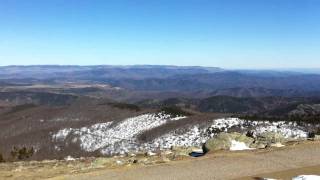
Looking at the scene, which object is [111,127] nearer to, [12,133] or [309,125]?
[12,133]

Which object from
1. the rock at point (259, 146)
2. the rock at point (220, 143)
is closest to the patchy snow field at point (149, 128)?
the rock at point (259, 146)

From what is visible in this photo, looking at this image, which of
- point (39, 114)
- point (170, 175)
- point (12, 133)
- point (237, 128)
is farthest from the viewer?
point (39, 114)

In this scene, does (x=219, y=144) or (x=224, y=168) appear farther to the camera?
(x=219, y=144)

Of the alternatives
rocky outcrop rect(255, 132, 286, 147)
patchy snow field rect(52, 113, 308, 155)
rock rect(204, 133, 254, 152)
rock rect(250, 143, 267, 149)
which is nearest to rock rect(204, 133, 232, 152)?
rock rect(204, 133, 254, 152)

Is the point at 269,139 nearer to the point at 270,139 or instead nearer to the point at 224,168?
the point at 270,139

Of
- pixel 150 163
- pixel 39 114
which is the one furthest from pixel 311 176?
pixel 39 114

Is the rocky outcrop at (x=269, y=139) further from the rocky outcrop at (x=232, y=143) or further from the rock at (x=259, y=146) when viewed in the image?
the rock at (x=259, y=146)

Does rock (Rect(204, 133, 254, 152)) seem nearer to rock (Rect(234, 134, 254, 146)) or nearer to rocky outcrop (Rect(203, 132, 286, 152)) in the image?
rocky outcrop (Rect(203, 132, 286, 152))

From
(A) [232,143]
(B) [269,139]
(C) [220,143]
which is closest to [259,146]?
(A) [232,143]
